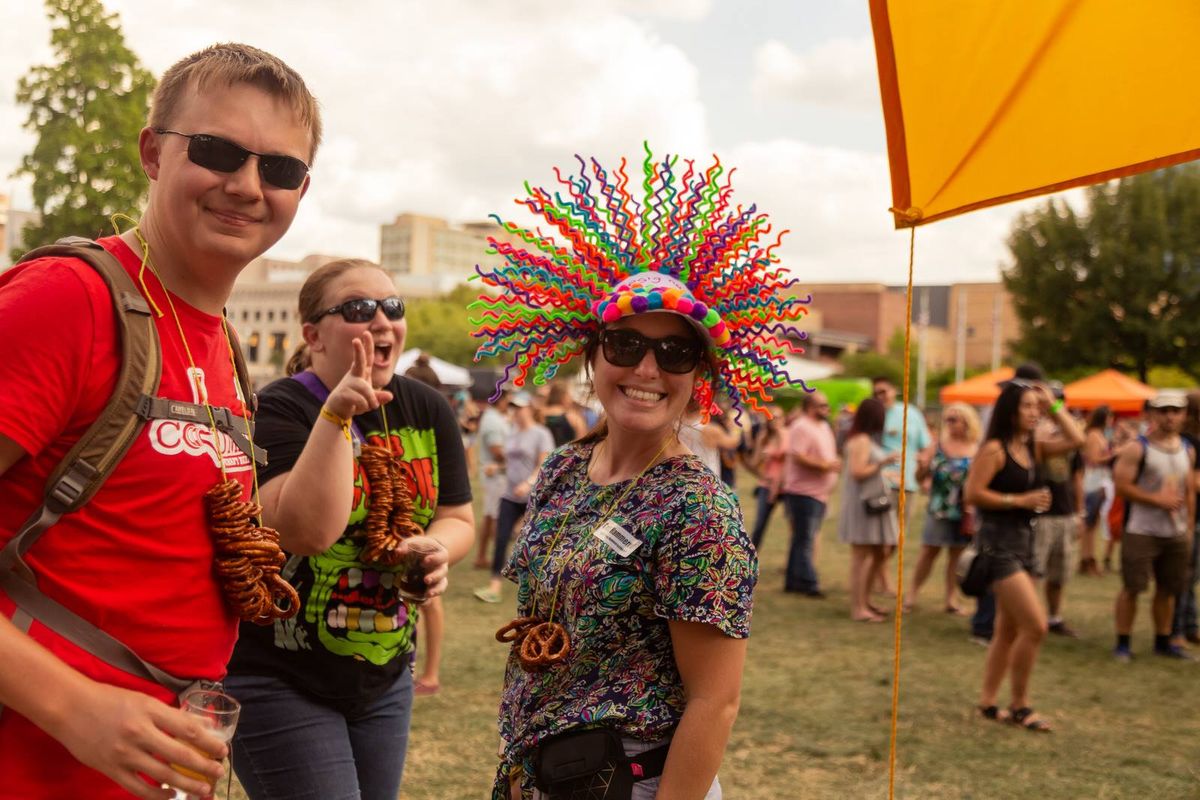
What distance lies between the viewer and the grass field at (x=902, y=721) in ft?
17.8

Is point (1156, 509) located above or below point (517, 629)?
below

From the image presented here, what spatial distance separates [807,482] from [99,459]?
918 cm

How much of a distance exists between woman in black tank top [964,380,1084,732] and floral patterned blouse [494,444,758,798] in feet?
14.8

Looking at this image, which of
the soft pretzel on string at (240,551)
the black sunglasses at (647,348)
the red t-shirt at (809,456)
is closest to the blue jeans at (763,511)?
the red t-shirt at (809,456)

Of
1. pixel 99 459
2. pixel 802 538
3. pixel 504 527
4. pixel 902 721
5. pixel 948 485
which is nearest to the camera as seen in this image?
pixel 99 459

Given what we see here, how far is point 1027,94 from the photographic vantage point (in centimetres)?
255

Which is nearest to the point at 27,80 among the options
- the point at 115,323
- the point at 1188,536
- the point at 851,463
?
the point at 851,463

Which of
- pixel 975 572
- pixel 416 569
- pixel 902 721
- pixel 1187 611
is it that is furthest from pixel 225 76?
pixel 1187 611

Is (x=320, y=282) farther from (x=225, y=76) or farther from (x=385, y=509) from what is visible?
(x=225, y=76)

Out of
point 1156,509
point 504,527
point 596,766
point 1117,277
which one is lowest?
point 504,527

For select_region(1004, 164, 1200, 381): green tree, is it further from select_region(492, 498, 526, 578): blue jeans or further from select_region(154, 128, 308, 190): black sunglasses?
select_region(154, 128, 308, 190): black sunglasses

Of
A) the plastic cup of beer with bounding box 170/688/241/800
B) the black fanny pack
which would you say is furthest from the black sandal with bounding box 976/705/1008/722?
the plastic cup of beer with bounding box 170/688/241/800

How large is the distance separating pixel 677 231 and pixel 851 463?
7241mm

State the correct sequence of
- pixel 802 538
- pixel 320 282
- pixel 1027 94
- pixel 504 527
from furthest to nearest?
pixel 802 538
pixel 504 527
pixel 320 282
pixel 1027 94
